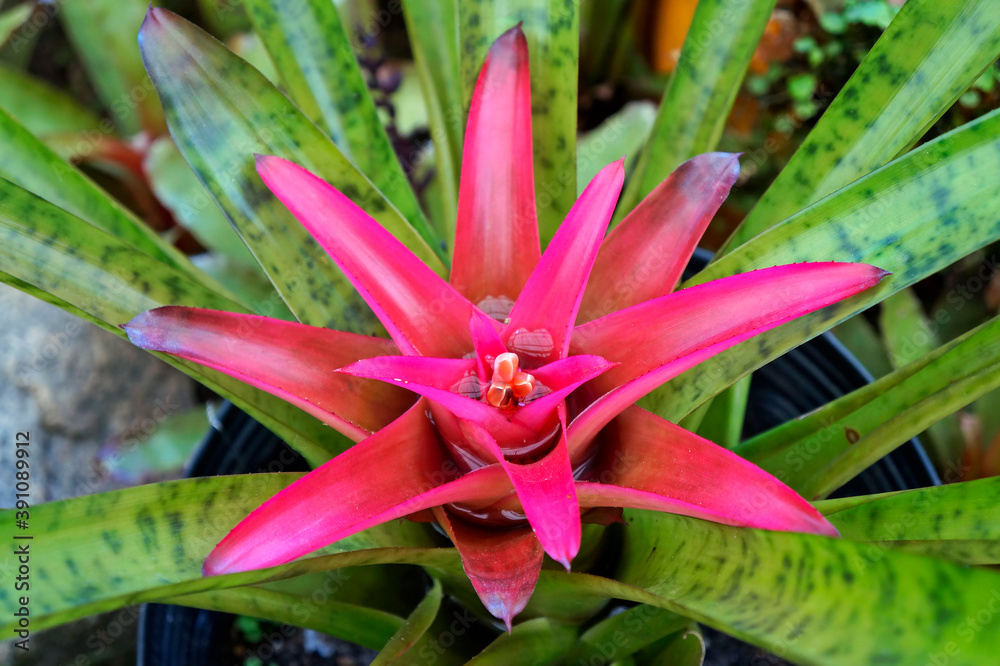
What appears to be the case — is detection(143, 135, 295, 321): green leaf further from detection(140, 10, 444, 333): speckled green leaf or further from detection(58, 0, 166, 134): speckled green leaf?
detection(140, 10, 444, 333): speckled green leaf

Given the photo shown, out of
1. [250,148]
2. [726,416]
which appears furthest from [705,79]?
[250,148]

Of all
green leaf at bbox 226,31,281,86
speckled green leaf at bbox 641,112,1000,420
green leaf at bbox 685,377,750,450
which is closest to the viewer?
speckled green leaf at bbox 641,112,1000,420

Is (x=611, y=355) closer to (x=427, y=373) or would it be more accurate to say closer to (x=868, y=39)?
(x=427, y=373)

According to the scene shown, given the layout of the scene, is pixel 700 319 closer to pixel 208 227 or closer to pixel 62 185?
pixel 62 185

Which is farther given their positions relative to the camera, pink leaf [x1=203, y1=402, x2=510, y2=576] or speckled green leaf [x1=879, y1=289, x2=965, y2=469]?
speckled green leaf [x1=879, y1=289, x2=965, y2=469]

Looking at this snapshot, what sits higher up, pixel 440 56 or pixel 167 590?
pixel 440 56

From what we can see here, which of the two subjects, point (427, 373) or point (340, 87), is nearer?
point (427, 373)

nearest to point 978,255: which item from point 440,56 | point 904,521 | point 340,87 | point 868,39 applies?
point 868,39

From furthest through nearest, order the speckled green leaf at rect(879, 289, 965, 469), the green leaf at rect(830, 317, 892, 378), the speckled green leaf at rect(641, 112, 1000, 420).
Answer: the green leaf at rect(830, 317, 892, 378)
the speckled green leaf at rect(879, 289, 965, 469)
the speckled green leaf at rect(641, 112, 1000, 420)

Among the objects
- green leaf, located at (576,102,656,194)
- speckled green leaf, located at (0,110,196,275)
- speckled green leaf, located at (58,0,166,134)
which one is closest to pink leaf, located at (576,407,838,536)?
speckled green leaf, located at (0,110,196,275)
